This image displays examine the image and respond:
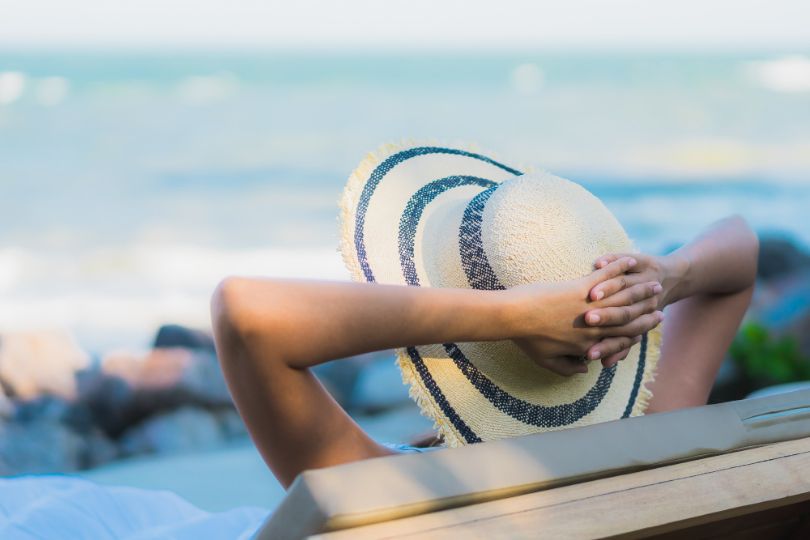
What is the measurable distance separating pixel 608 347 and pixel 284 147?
39.9 feet

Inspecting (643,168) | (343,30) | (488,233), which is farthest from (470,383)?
(343,30)

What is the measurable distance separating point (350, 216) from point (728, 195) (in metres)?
10.9

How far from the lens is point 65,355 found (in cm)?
497

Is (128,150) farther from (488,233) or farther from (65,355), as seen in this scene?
(488,233)

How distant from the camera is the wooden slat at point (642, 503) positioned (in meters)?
0.97

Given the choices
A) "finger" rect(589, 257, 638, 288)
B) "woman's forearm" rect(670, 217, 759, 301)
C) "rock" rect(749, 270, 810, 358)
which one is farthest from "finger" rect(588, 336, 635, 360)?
"rock" rect(749, 270, 810, 358)

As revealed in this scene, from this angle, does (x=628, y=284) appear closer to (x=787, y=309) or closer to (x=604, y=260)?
(x=604, y=260)

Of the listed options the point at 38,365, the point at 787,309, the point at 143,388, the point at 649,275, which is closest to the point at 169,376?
the point at 143,388

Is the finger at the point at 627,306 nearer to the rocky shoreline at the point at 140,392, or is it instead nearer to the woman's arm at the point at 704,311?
the woman's arm at the point at 704,311

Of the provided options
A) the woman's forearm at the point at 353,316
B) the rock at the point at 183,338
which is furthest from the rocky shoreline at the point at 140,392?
the woman's forearm at the point at 353,316

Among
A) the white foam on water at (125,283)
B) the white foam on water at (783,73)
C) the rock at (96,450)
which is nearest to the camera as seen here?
the rock at (96,450)

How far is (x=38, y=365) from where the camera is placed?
4910 millimetres

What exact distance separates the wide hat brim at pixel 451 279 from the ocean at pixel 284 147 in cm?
547

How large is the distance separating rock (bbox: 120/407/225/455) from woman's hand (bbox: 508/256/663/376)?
3521mm
